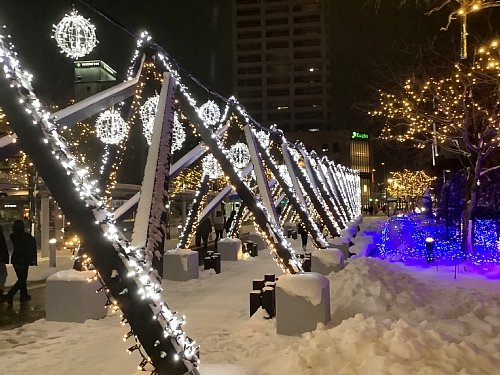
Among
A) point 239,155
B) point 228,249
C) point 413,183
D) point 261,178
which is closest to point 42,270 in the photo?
point 228,249

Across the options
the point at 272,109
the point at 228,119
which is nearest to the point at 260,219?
the point at 228,119

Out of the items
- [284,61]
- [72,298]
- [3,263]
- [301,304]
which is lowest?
[72,298]

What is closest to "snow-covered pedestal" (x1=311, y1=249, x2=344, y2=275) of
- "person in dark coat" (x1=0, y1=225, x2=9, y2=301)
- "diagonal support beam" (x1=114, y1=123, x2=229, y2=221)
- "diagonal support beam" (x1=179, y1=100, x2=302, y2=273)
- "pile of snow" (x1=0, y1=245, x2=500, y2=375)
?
"pile of snow" (x1=0, y1=245, x2=500, y2=375)

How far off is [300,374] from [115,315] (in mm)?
4423

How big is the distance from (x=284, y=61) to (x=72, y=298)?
100m

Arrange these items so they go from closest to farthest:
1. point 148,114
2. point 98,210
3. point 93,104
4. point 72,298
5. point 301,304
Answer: point 98,210 → point 301,304 → point 93,104 → point 72,298 → point 148,114

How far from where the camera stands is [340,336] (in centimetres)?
523

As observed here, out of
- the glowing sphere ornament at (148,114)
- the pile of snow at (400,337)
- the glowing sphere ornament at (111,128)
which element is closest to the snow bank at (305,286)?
the pile of snow at (400,337)

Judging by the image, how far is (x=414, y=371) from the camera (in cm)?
438

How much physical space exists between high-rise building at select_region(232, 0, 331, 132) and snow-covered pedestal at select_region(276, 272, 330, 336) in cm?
9640

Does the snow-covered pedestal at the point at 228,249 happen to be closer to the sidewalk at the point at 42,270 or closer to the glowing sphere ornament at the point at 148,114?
the sidewalk at the point at 42,270

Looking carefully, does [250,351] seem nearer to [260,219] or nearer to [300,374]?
[300,374]

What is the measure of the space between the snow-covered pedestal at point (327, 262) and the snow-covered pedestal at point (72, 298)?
478cm

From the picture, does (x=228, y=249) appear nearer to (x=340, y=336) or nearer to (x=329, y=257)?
(x=329, y=257)
